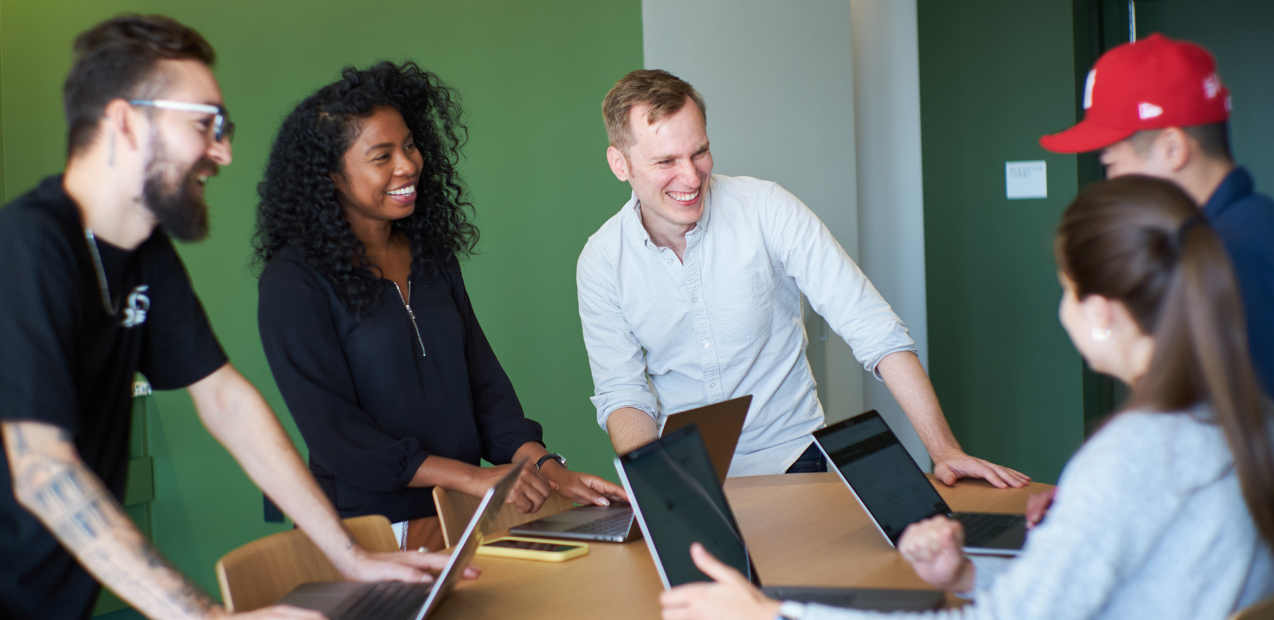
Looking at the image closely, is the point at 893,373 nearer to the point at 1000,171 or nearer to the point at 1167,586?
the point at 1167,586

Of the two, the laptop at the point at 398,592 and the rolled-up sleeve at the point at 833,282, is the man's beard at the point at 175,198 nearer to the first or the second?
the laptop at the point at 398,592

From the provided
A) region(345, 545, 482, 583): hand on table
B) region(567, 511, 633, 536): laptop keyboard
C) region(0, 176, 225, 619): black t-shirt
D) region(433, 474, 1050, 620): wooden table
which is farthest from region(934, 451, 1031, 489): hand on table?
region(0, 176, 225, 619): black t-shirt

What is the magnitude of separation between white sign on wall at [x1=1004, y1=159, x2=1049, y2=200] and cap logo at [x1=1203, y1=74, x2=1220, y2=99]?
2.92m

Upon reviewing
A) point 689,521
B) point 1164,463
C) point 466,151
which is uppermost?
point 466,151

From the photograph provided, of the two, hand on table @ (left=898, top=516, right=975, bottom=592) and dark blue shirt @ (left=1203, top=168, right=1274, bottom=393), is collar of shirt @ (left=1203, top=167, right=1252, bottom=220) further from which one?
hand on table @ (left=898, top=516, right=975, bottom=592)

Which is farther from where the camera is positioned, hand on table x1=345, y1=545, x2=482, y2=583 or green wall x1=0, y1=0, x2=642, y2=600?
green wall x1=0, y1=0, x2=642, y2=600

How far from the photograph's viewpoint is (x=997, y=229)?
452 centimetres

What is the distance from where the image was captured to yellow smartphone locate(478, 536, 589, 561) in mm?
1708

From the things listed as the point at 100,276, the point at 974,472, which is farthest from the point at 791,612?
the point at 974,472

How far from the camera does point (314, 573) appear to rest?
5.42 ft

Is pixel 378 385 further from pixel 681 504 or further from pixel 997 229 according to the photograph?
pixel 997 229

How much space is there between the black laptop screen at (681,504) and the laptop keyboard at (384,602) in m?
0.41

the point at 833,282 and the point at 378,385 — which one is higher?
the point at 833,282

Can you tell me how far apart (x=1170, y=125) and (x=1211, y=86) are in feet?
0.37
